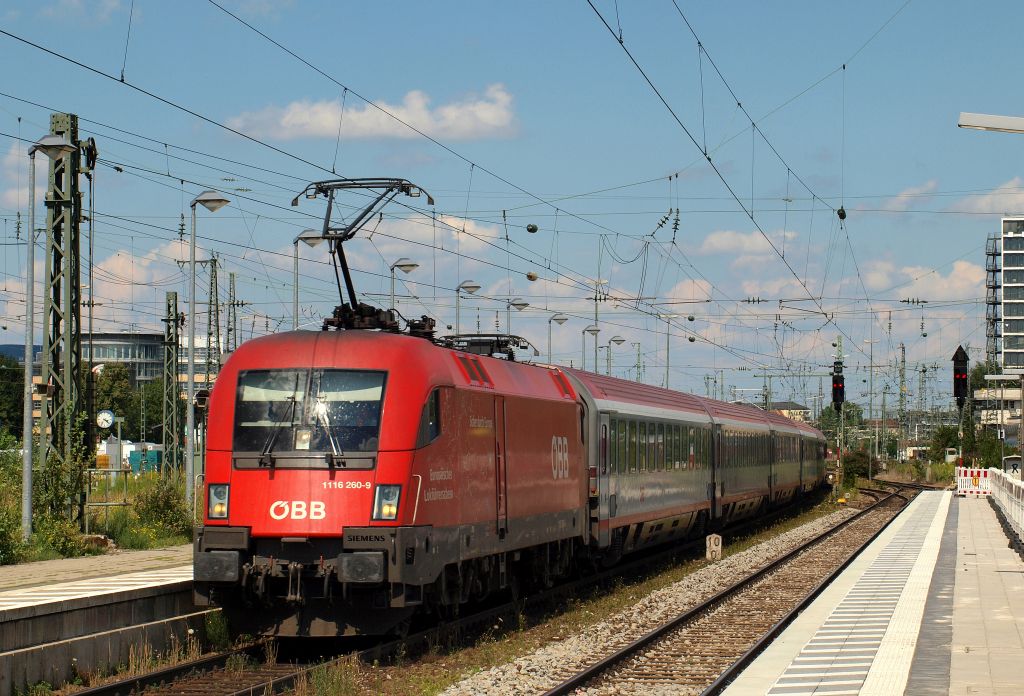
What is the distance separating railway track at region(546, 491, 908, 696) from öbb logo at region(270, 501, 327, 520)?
2.96 metres

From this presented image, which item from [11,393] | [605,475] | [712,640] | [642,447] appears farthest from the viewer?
[11,393]

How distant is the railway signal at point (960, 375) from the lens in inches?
1508

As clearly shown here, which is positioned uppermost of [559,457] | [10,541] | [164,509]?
[559,457]

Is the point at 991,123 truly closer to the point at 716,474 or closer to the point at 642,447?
the point at 642,447

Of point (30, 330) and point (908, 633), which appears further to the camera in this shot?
point (30, 330)

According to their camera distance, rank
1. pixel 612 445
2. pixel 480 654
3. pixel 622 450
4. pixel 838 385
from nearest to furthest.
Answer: pixel 480 654
pixel 612 445
pixel 622 450
pixel 838 385

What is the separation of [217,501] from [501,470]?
4.16 meters

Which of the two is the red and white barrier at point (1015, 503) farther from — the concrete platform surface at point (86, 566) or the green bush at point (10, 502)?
the green bush at point (10, 502)

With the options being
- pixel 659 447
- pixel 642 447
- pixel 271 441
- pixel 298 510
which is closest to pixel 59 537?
pixel 271 441

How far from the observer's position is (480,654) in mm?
15094

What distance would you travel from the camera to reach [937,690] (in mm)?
12125

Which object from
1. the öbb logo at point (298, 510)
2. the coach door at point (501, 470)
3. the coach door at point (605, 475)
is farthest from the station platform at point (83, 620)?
the coach door at point (605, 475)

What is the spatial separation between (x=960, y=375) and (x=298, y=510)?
29.3m

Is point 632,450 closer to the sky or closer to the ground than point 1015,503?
closer to the sky
